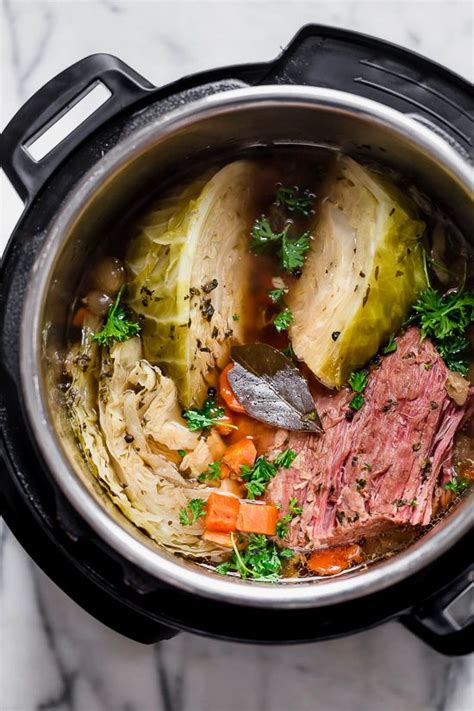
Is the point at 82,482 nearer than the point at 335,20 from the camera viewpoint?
Yes

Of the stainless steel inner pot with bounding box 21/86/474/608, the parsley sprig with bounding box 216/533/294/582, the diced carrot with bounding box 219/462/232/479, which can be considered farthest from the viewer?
the diced carrot with bounding box 219/462/232/479

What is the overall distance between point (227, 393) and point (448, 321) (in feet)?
2.07

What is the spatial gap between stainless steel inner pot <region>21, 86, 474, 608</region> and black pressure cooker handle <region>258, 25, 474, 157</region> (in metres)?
0.07

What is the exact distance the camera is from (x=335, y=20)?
2596mm

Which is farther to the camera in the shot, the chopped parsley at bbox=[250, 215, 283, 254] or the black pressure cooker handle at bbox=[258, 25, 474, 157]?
the chopped parsley at bbox=[250, 215, 283, 254]

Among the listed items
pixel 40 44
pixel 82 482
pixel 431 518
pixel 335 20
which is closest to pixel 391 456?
pixel 431 518

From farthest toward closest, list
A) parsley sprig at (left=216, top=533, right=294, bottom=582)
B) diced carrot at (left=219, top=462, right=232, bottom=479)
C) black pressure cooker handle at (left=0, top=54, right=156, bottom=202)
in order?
diced carrot at (left=219, top=462, right=232, bottom=479) → parsley sprig at (left=216, top=533, right=294, bottom=582) → black pressure cooker handle at (left=0, top=54, right=156, bottom=202)

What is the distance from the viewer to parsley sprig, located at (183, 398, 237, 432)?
2.38 meters

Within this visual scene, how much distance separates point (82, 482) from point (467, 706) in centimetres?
131

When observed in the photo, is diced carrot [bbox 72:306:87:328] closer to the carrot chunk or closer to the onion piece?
the carrot chunk

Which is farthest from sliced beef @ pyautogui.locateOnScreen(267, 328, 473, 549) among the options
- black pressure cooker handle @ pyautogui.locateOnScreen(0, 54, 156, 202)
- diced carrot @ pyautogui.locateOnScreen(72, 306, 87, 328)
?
black pressure cooker handle @ pyautogui.locateOnScreen(0, 54, 156, 202)

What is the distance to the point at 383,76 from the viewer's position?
6.84 ft

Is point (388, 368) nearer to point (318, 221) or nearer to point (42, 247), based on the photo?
point (318, 221)

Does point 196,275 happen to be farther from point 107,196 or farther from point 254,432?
point 254,432
